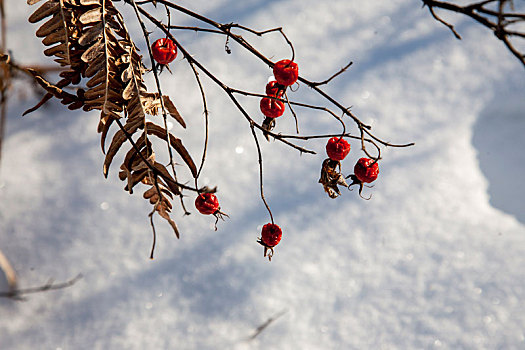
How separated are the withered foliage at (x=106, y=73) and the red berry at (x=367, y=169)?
153 mm

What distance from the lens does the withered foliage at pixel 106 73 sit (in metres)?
0.38

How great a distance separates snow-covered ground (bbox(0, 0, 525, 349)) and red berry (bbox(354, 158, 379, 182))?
36cm

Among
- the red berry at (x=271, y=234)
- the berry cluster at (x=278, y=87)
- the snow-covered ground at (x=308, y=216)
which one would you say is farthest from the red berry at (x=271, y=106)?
the snow-covered ground at (x=308, y=216)

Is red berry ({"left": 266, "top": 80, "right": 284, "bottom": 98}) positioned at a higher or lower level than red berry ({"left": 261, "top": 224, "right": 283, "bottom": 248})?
higher

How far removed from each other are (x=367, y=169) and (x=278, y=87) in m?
0.11

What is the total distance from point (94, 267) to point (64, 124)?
273 mm

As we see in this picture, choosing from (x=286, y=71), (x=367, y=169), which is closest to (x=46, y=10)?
(x=286, y=71)

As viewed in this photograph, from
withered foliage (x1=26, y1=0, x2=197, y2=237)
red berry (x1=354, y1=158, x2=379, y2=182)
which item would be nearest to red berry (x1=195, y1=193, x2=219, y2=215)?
withered foliage (x1=26, y1=0, x2=197, y2=237)

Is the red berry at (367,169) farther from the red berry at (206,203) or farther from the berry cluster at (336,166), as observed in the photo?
the red berry at (206,203)

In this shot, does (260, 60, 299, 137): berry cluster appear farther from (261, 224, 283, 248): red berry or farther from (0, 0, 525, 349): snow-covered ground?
(0, 0, 525, 349): snow-covered ground

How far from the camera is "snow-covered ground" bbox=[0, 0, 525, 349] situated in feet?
2.43

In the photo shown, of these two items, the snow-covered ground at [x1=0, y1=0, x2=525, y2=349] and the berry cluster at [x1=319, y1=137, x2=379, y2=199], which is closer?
the berry cluster at [x1=319, y1=137, x2=379, y2=199]

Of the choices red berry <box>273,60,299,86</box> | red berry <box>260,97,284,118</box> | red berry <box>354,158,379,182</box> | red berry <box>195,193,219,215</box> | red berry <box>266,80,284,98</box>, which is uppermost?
red berry <box>273,60,299,86</box>

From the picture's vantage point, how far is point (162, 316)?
750 millimetres
